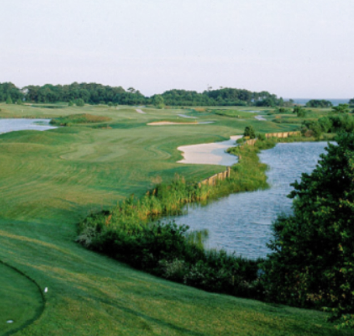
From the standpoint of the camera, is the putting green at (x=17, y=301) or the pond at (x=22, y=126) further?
the pond at (x=22, y=126)

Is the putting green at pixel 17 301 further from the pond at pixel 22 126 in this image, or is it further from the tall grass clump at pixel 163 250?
the pond at pixel 22 126

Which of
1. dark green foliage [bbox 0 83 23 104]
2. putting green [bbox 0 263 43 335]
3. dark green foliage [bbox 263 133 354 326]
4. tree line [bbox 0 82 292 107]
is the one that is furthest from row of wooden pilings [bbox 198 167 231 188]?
dark green foliage [bbox 0 83 23 104]

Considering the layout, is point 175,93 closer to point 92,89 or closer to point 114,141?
point 92,89

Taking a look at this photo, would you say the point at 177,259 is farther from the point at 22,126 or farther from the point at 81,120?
the point at 81,120

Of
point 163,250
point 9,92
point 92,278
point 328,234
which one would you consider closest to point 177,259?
point 163,250

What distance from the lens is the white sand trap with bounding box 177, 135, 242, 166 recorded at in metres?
37.7

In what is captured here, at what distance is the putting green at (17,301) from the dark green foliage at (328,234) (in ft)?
14.3

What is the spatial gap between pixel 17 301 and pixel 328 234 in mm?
5428

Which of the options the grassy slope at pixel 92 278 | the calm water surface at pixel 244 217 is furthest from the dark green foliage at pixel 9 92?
the calm water surface at pixel 244 217

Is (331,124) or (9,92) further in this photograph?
(9,92)

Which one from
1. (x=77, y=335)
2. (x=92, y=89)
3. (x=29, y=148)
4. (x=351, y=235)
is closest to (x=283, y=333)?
(x=351, y=235)

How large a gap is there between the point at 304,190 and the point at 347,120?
6986 cm

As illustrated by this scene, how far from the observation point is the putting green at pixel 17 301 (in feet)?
23.4

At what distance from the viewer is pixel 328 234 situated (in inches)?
293
